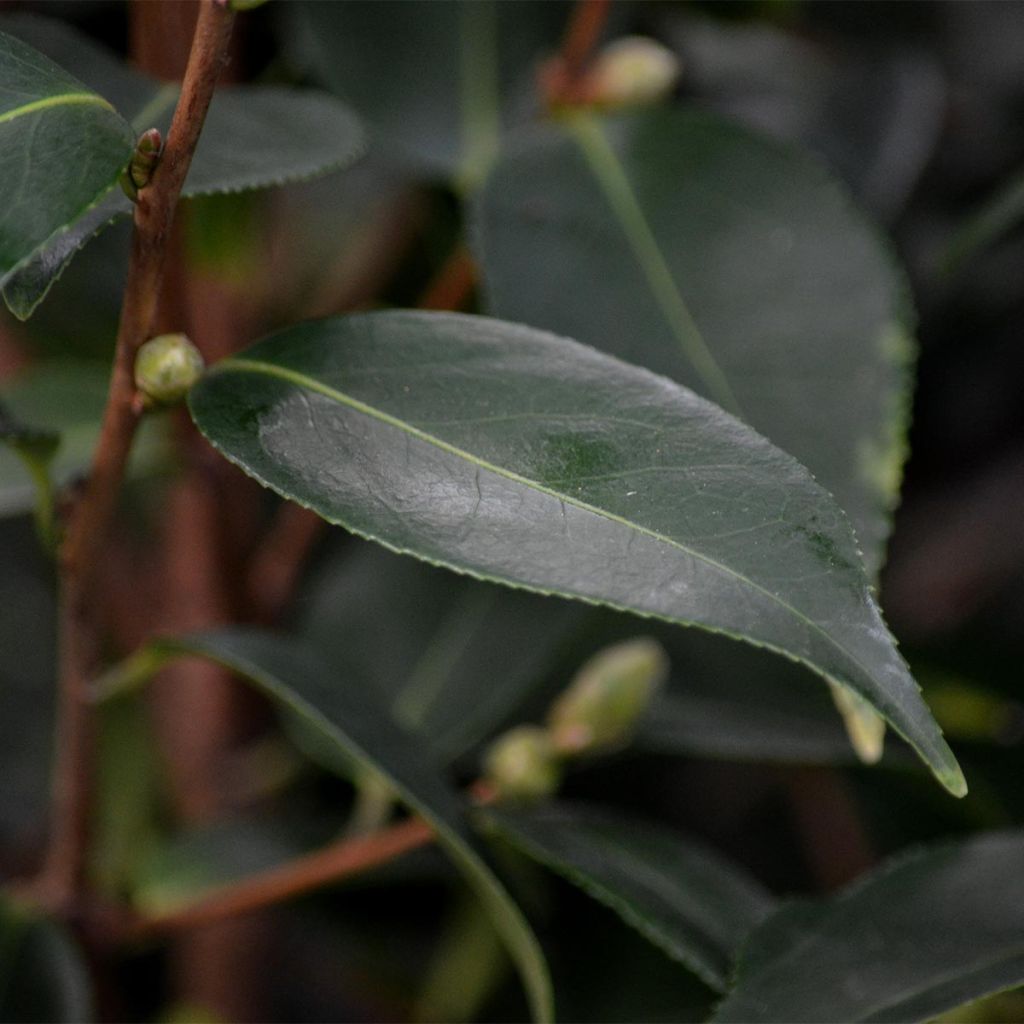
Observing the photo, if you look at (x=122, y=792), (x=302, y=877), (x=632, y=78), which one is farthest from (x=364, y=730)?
(x=122, y=792)

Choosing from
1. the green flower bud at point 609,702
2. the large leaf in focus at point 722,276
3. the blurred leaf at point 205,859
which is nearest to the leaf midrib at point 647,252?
the large leaf in focus at point 722,276

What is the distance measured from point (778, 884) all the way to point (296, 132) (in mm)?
670

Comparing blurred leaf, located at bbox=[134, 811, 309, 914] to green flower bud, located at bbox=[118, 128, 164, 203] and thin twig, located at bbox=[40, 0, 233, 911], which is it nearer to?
thin twig, located at bbox=[40, 0, 233, 911]

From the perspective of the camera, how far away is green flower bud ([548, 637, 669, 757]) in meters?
0.55

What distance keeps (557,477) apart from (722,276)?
9.1 inches

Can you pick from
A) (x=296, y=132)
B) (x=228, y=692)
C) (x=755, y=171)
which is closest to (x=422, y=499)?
(x=296, y=132)

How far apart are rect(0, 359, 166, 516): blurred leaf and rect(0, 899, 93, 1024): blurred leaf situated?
20 cm

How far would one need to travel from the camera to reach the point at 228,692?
2.69 feet

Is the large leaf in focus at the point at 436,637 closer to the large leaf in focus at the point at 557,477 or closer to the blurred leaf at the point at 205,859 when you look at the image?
the blurred leaf at the point at 205,859

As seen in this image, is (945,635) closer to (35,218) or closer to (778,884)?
(778,884)

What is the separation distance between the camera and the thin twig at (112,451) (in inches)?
13.3

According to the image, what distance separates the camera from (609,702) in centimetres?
55

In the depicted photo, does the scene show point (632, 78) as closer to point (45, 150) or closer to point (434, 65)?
point (434, 65)

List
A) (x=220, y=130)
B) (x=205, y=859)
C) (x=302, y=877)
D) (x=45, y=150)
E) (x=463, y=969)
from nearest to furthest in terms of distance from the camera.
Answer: (x=45, y=150) → (x=220, y=130) → (x=302, y=877) → (x=205, y=859) → (x=463, y=969)
